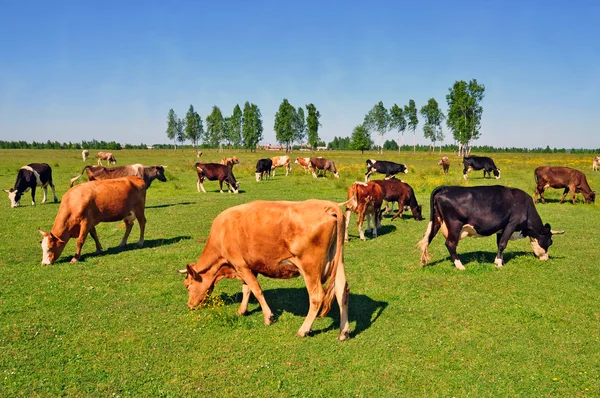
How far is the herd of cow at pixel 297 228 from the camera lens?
6977 mm

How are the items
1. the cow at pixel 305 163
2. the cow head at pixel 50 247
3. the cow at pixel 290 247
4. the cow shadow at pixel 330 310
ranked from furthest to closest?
1. the cow at pixel 305 163
2. the cow head at pixel 50 247
3. the cow shadow at pixel 330 310
4. the cow at pixel 290 247

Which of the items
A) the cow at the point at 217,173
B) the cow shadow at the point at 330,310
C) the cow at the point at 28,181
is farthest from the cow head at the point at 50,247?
the cow at the point at 217,173

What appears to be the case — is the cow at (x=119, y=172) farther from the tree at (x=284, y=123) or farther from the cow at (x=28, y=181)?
the tree at (x=284, y=123)

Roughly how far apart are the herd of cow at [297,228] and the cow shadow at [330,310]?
554 millimetres

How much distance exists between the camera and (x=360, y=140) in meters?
112

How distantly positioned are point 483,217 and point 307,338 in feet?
20.1

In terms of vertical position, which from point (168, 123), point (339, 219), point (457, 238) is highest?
point (168, 123)

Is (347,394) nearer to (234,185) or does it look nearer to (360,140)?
(234,185)

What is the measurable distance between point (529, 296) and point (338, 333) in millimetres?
4447

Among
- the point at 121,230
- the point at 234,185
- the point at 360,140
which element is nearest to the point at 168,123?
the point at 360,140

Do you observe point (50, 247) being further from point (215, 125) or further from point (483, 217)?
point (215, 125)

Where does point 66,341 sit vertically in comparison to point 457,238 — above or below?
below

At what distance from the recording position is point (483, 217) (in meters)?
10.9

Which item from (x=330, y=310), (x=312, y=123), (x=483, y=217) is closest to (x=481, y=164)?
(x=483, y=217)
